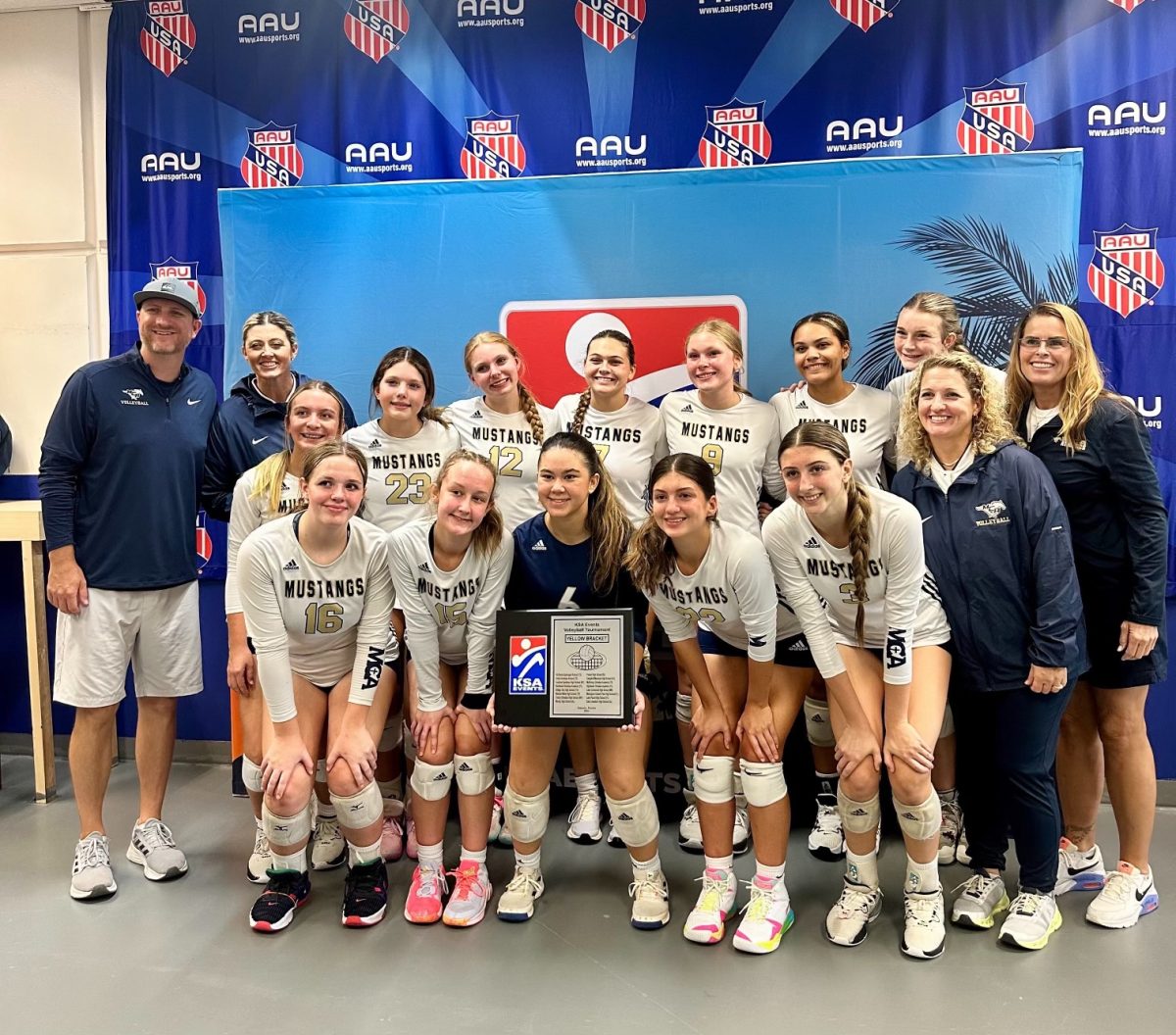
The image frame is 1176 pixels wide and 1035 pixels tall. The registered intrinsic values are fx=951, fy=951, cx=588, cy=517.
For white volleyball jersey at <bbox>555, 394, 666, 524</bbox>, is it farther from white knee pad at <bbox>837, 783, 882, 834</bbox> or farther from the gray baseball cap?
the gray baseball cap

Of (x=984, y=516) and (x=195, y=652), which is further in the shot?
(x=195, y=652)

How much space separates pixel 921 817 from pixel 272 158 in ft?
12.0

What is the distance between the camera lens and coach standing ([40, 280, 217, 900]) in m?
3.14

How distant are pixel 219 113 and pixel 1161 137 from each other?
3829 mm

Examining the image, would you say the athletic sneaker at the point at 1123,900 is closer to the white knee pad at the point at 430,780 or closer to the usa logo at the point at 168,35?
the white knee pad at the point at 430,780

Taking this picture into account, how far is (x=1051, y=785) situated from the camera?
103 inches

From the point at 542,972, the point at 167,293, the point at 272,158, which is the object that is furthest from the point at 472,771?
the point at 272,158

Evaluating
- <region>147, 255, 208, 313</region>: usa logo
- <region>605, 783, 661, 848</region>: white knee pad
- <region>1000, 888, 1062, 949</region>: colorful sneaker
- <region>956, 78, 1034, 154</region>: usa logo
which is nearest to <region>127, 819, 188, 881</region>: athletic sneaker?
<region>605, 783, 661, 848</region>: white knee pad

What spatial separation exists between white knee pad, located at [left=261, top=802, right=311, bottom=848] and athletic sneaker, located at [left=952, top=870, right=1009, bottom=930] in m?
1.89

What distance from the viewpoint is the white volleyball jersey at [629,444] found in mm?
3303

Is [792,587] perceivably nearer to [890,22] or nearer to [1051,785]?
[1051,785]

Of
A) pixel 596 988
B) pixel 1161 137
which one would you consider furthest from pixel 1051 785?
pixel 1161 137

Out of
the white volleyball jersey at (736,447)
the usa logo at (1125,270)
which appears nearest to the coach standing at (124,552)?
the white volleyball jersey at (736,447)

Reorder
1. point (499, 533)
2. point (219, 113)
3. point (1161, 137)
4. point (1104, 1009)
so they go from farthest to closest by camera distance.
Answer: point (219, 113), point (1161, 137), point (499, 533), point (1104, 1009)
